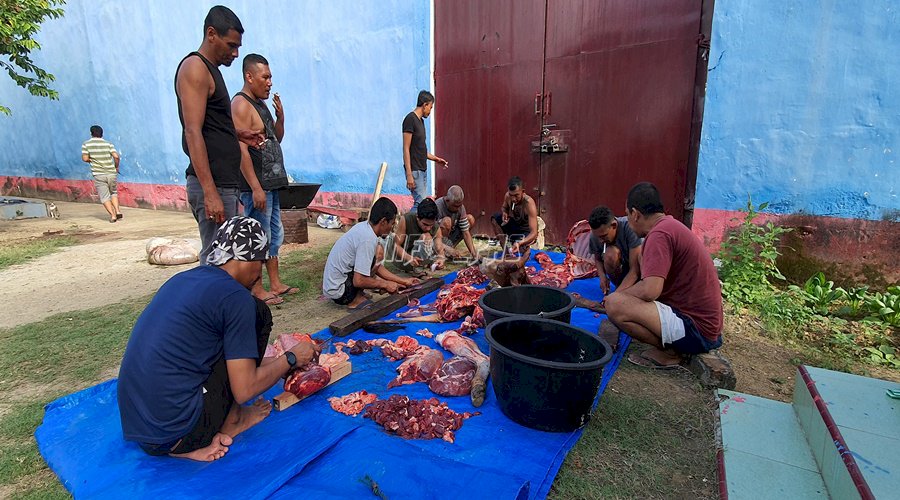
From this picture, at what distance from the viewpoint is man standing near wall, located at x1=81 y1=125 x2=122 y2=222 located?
1017 centimetres

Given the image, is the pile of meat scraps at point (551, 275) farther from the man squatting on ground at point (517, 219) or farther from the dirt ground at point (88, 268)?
the dirt ground at point (88, 268)

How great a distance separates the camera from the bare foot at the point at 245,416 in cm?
259

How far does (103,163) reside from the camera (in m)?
10.3

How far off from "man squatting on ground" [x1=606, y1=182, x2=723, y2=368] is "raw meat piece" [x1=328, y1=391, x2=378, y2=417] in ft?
6.31

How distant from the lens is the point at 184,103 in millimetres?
3383

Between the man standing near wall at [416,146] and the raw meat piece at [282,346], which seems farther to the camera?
the man standing near wall at [416,146]

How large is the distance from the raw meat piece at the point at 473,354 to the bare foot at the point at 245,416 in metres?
1.31

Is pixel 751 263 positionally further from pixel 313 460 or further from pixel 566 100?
pixel 313 460

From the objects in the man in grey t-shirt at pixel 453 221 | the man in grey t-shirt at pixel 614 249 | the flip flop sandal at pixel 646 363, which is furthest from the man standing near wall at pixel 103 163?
the flip flop sandal at pixel 646 363

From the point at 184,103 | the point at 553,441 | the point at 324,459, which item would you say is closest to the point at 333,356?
the point at 324,459

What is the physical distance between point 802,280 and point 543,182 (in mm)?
3623

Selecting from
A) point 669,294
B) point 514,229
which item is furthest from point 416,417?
point 514,229

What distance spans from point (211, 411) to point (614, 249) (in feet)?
12.0

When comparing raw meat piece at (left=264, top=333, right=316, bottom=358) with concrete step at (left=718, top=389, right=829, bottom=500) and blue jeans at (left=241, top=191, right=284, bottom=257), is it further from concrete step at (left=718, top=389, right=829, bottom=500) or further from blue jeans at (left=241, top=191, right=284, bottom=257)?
concrete step at (left=718, top=389, right=829, bottom=500)
